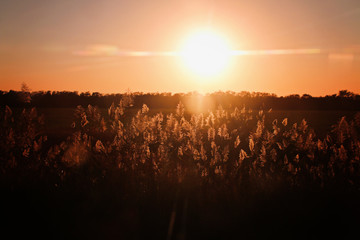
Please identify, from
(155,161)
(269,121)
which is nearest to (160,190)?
(155,161)

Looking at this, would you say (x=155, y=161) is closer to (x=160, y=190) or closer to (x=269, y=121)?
(x=160, y=190)

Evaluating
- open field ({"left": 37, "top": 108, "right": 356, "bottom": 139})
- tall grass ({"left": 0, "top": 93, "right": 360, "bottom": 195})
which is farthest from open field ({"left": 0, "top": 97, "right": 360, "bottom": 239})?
open field ({"left": 37, "top": 108, "right": 356, "bottom": 139})

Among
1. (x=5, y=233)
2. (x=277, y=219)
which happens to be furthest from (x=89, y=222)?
(x=277, y=219)

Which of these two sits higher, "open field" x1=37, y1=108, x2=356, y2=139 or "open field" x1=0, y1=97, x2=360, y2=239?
"open field" x1=37, y1=108, x2=356, y2=139

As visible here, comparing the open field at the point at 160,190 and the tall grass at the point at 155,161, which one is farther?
the tall grass at the point at 155,161

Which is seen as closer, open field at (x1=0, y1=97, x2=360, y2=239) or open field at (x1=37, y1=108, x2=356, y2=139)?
open field at (x1=0, y1=97, x2=360, y2=239)

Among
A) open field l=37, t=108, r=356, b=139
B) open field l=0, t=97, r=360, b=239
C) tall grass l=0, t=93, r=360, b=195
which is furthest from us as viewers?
open field l=37, t=108, r=356, b=139

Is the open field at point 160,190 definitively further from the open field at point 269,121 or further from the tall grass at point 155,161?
the open field at point 269,121

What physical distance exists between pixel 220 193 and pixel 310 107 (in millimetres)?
41616

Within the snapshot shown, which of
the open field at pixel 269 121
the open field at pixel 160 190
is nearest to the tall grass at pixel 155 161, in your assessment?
the open field at pixel 160 190

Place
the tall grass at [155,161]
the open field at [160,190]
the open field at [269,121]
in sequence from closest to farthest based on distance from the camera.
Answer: the open field at [160,190] → the tall grass at [155,161] → the open field at [269,121]

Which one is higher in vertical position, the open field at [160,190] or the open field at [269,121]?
the open field at [269,121]

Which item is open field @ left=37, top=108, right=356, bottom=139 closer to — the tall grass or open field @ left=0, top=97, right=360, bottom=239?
the tall grass

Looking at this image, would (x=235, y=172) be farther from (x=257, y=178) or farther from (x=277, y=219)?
(x=277, y=219)
